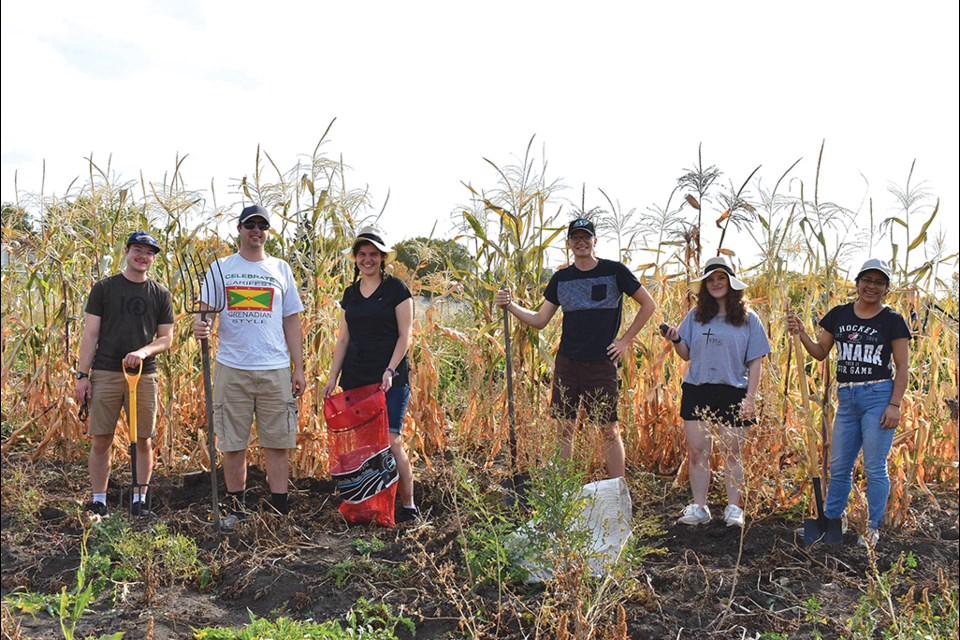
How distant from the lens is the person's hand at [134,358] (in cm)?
419

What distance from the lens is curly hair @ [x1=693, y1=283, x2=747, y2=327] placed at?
4230 mm

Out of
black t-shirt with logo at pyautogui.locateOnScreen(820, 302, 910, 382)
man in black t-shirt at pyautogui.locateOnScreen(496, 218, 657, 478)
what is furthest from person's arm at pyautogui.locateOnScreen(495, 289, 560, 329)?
black t-shirt with logo at pyautogui.locateOnScreen(820, 302, 910, 382)

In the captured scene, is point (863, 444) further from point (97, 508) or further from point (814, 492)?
point (97, 508)

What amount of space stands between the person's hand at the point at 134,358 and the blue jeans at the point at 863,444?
368 centimetres

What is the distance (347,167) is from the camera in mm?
5152

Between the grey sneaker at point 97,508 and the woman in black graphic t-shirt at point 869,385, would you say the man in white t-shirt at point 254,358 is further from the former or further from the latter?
the woman in black graphic t-shirt at point 869,385

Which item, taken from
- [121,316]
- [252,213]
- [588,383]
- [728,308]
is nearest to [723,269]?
[728,308]

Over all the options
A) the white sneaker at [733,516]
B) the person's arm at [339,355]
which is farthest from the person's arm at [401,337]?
the white sneaker at [733,516]

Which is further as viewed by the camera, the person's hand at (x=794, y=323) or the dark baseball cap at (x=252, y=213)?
the dark baseball cap at (x=252, y=213)

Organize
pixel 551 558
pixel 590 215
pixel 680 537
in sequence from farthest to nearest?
pixel 590 215, pixel 680 537, pixel 551 558

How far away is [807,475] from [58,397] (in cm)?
487

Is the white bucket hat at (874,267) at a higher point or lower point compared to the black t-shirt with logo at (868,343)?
higher

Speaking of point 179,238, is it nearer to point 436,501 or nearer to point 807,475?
point 436,501

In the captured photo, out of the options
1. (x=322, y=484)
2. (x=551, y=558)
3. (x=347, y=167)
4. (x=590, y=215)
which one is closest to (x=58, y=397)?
(x=322, y=484)
